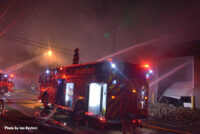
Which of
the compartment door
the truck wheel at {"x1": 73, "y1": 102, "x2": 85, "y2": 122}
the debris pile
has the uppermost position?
the compartment door

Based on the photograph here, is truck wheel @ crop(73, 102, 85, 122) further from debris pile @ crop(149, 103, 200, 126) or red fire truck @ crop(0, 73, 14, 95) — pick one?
red fire truck @ crop(0, 73, 14, 95)

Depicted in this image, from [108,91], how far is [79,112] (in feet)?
8.02

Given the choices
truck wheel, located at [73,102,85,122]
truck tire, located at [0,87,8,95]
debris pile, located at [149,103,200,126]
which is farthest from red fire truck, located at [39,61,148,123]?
truck tire, located at [0,87,8,95]

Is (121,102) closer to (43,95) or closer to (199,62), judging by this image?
(43,95)

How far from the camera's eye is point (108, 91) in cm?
705

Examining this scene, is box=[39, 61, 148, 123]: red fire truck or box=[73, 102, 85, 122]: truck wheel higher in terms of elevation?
box=[39, 61, 148, 123]: red fire truck

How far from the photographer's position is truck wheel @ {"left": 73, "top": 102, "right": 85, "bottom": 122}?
27.3 feet

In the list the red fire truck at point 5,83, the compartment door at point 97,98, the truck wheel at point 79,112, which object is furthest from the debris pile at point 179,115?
the red fire truck at point 5,83

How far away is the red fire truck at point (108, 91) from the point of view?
7152 millimetres

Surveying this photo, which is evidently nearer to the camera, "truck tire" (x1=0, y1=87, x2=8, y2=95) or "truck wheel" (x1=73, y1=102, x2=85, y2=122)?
"truck wheel" (x1=73, y1=102, x2=85, y2=122)

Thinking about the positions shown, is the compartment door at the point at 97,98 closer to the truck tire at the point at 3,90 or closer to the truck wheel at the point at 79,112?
the truck wheel at the point at 79,112

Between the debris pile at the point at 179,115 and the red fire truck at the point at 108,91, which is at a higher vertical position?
the red fire truck at the point at 108,91

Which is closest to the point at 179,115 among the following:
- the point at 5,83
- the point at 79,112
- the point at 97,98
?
the point at 97,98

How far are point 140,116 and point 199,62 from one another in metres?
11.0
